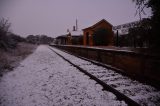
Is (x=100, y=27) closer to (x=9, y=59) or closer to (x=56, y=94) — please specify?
(x=9, y=59)

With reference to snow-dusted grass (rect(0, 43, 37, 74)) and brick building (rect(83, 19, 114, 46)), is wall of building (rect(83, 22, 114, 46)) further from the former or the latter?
snow-dusted grass (rect(0, 43, 37, 74))

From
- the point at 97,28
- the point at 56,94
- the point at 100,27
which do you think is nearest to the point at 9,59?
the point at 56,94

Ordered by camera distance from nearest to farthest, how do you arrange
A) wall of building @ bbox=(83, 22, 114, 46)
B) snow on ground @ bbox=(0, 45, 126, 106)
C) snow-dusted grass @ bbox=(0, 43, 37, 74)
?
snow on ground @ bbox=(0, 45, 126, 106)
snow-dusted grass @ bbox=(0, 43, 37, 74)
wall of building @ bbox=(83, 22, 114, 46)

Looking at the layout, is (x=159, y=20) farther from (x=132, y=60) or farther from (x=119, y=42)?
(x=119, y=42)

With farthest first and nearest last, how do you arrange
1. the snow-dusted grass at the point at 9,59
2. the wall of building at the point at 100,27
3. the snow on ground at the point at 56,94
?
1. the wall of building at the point at 100,27
2. the snow-dusted grass at the point at 9,59
3. the snow on ground at the point at 56,94

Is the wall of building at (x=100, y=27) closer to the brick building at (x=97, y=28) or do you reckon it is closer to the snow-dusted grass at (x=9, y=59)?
the brick building at (x=97, y=28)

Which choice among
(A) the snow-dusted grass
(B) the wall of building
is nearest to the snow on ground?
(A) the snow-dusted grass

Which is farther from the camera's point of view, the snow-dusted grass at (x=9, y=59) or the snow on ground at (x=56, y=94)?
the snow-dusted grass at (x=9, y=59)

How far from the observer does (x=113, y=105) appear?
134 inches

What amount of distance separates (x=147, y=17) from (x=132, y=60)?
73.9 inches

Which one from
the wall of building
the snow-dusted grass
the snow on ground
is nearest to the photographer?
the snow on ground

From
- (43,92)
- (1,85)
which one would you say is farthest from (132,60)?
(1,85)

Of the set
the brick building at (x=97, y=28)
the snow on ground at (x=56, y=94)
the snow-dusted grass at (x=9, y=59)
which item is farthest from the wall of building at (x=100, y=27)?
the snow on ground at (x=56, y=94)

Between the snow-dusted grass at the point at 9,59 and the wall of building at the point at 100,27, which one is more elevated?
the wall of building at the point at 100,27
